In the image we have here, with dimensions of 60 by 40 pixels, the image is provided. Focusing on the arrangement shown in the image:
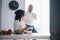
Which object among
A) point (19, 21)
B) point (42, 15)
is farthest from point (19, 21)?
point (42, 15)

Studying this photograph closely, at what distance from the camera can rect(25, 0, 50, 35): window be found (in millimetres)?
1220

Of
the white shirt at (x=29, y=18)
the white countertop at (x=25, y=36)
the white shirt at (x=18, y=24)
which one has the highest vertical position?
the white shirt at (x=29, y=18)

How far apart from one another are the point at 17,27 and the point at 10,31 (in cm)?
8

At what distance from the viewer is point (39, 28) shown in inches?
48.7

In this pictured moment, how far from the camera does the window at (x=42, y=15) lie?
4.00 ft

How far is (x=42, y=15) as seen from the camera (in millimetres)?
1234

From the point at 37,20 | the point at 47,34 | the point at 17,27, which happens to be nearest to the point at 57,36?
the point at 47,34

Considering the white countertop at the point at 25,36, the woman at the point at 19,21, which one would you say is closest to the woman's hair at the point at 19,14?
the woman at the point at 19,21

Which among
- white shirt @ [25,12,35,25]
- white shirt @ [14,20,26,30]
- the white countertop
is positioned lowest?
the white countertop

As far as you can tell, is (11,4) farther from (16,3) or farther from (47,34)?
(47,34)

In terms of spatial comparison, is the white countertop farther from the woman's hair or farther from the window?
the woman's hair

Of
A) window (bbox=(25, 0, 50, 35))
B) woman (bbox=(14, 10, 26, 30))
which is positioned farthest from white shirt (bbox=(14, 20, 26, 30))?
window (bbox=(25, 0, 50, 35))

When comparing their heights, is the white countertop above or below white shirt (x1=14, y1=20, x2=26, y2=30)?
below

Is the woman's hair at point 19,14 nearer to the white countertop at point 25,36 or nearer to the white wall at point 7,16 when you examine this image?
the white wall at point 7,16
